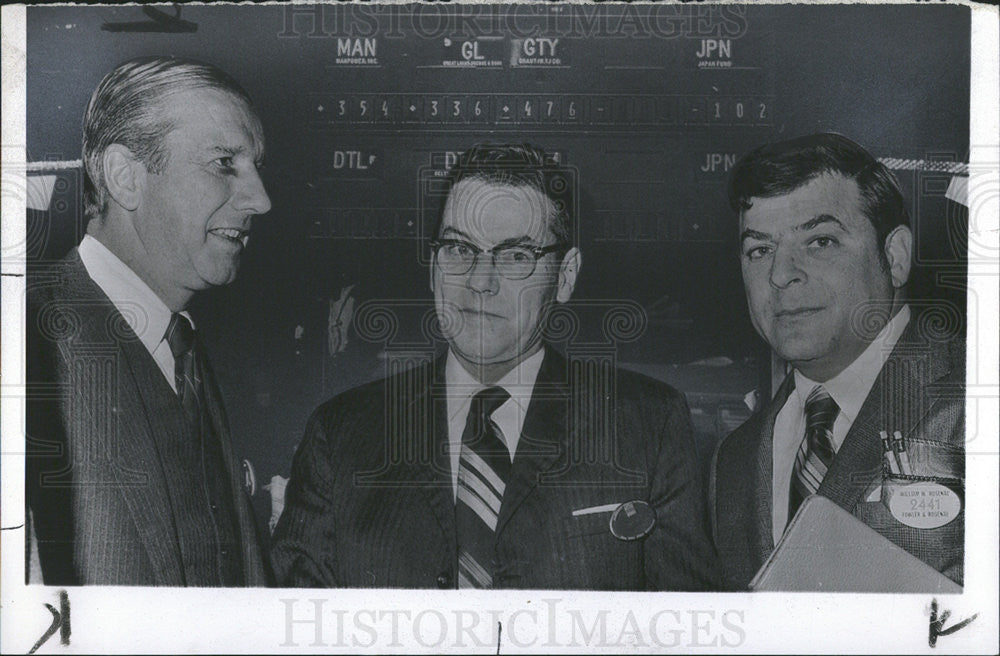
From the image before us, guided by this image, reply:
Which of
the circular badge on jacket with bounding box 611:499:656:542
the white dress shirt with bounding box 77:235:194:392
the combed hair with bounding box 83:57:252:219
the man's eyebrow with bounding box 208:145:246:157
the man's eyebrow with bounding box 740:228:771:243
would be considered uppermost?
the combed hair with bounding box 83:57:252:219

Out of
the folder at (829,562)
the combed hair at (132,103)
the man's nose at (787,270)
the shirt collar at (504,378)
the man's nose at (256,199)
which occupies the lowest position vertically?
the folder at (829,562)

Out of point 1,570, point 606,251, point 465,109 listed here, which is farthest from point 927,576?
point 1,570

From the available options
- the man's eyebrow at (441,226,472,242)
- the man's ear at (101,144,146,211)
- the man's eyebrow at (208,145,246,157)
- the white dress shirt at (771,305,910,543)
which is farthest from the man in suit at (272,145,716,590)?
the man's ear at (101,144,146,211)

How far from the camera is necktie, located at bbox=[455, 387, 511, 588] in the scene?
284 centimetres

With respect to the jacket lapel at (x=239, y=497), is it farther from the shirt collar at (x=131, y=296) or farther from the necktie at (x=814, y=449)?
the necktie at (x=814, y=449)

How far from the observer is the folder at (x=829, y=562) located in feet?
9.41

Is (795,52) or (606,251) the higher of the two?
(795,52)

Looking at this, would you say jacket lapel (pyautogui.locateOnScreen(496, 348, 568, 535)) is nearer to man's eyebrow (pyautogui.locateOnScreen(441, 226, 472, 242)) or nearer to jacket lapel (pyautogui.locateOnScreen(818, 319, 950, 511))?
man's eyebrow (pyautogui.locateOnScreen(441, 226, 472, 242))

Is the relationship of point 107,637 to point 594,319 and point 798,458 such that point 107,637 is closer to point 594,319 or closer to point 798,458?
point 594,319

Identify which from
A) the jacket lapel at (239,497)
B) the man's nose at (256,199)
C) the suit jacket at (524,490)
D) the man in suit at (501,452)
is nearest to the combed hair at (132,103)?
the man's nose at (256,199)

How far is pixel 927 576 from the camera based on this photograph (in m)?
2.89

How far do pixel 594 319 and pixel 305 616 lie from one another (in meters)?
1.34

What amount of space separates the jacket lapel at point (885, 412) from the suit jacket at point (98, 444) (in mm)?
1902

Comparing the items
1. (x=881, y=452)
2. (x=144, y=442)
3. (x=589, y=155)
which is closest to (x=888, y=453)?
(x=881, y=452)
